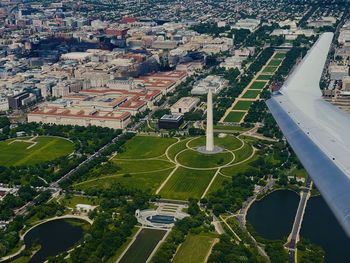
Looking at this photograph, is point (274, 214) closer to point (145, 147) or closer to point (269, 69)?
point (145, 147)

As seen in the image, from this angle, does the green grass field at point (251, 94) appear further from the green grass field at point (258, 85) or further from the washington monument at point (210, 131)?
the washington monument at point (210, 131)

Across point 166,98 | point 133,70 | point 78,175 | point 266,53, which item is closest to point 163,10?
point 266,53

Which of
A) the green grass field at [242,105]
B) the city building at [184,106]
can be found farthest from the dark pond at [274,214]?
the green grass field at [242,105]

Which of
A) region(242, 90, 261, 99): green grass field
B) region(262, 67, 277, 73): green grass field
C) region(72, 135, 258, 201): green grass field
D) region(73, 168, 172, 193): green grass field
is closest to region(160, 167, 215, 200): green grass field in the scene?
region(72, 135, 258, 201): green grass field

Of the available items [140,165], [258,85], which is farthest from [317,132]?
[258,85]

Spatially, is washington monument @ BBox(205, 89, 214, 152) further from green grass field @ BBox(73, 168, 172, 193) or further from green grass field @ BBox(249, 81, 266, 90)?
green grass field @ BBox(249, 81, 266, 90)
